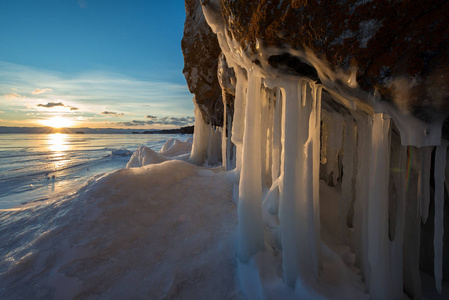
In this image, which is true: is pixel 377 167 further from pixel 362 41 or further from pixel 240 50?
pixel 240 50

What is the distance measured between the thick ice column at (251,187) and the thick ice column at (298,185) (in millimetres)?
396

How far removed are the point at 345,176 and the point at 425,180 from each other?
1.20 m

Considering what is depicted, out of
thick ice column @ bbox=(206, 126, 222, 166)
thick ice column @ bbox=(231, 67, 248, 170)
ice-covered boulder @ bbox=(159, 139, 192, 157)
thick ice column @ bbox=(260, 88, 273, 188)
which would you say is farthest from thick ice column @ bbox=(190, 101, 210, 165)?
thick ice column @ bbox=(231, 67, 248, 170)

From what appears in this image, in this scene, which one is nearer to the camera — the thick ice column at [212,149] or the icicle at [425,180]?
the icicle at [425,180]

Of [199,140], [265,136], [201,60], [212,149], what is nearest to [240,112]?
[265,136]

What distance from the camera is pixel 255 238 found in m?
2.70

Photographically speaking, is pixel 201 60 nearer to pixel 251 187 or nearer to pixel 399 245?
pixel 251 187

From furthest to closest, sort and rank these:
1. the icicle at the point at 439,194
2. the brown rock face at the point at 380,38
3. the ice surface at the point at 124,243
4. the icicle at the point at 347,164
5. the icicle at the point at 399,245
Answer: the icicle at the point at 347,164 → the ice surface at the point at 124,243 → the icicle at the point at 399,245 → the icicle at the point at 439,194 → the brown rock face at the point at 380,38

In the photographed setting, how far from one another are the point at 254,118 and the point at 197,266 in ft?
6.46

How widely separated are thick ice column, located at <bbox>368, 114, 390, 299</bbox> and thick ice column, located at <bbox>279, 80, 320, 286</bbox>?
0.52 meters

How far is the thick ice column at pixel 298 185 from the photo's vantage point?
2244 millimetres

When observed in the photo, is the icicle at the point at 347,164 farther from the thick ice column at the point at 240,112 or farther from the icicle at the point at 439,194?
the thick ice column at the point at 240,112

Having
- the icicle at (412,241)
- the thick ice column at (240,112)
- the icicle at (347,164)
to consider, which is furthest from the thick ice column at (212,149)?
the icicle at (412,241)

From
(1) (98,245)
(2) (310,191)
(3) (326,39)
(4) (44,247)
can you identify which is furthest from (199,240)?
(3) (326,39)
